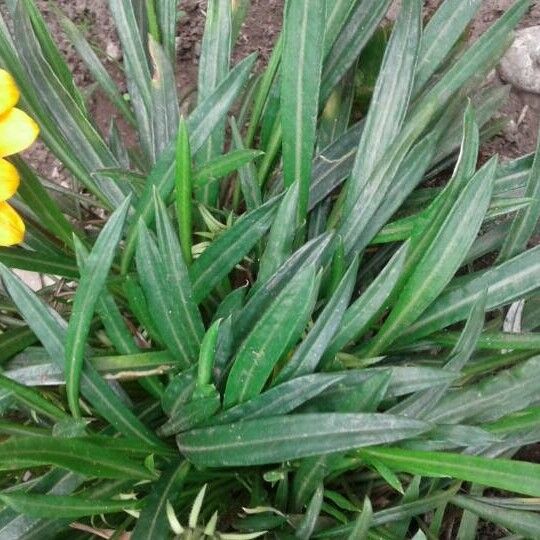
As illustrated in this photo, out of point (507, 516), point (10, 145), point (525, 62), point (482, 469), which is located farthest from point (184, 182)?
point (525, 62)

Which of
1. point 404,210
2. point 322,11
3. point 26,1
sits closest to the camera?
point 322,11

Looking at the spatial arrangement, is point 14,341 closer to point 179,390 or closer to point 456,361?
point 179,390

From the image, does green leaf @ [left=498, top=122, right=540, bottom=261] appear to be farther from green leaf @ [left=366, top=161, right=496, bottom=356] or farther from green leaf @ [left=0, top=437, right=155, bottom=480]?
green leaf @ [left=0, top=437, right=155, bottom=480]

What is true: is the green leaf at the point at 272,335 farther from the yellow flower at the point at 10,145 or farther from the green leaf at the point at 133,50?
the green leaf at the point at 133,50

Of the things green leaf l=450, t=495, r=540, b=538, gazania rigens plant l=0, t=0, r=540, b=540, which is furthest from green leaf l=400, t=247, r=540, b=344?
green leaf l=450, t=495, r=540, b=538

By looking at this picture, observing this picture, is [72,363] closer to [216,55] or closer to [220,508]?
[220,508]

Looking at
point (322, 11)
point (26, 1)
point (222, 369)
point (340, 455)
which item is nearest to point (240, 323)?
point (222, 369)

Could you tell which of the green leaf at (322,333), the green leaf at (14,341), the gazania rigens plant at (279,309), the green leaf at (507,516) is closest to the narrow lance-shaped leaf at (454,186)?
the gazania rigens plant at (279,309)
